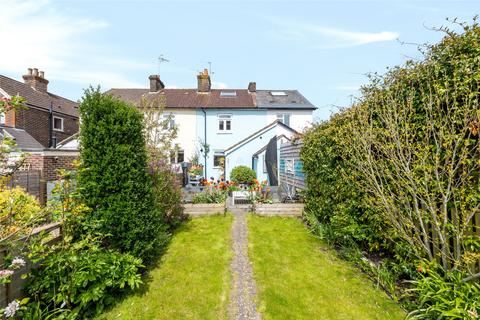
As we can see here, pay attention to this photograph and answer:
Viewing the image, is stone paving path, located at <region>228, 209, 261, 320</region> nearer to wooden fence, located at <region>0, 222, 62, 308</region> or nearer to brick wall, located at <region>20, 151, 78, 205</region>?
wooden fence, located at <region>0, 222, 62, 308</region>

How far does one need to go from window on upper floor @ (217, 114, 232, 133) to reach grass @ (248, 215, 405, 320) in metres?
14.6

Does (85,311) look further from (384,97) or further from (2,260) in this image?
(384,97)

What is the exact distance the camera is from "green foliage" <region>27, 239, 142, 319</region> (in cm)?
310

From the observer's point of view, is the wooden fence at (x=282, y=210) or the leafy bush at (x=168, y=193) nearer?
the leafy bush at (x=168, y=193)

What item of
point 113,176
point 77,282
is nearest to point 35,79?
point 113,176

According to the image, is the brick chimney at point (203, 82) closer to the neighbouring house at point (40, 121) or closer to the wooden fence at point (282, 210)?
the neighbouring house at point (40, 121)

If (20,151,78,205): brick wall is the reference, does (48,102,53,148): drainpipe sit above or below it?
above

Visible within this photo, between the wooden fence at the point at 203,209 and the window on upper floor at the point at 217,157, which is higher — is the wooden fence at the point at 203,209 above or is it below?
below

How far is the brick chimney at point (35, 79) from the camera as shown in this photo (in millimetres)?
18547

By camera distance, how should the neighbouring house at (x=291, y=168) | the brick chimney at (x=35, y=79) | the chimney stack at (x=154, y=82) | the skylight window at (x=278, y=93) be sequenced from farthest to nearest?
1. the skylight window at (x=278, y=93)
2. the chimney stack at (x=154, y=82)
3. the brick chimney at (x=35, y=79)
4. the neighbouring house at (x=291, y=168)

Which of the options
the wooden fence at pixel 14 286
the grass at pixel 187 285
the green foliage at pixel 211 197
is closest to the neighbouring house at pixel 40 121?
the green foliage at pixel 211 197

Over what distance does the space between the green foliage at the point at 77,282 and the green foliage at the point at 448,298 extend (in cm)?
405

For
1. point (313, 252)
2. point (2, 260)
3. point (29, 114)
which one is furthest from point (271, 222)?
point (29, 114)

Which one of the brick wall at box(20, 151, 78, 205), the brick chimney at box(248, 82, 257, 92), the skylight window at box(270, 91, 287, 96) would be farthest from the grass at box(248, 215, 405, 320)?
the brick chimney at box(248, 82, 257, 92)
